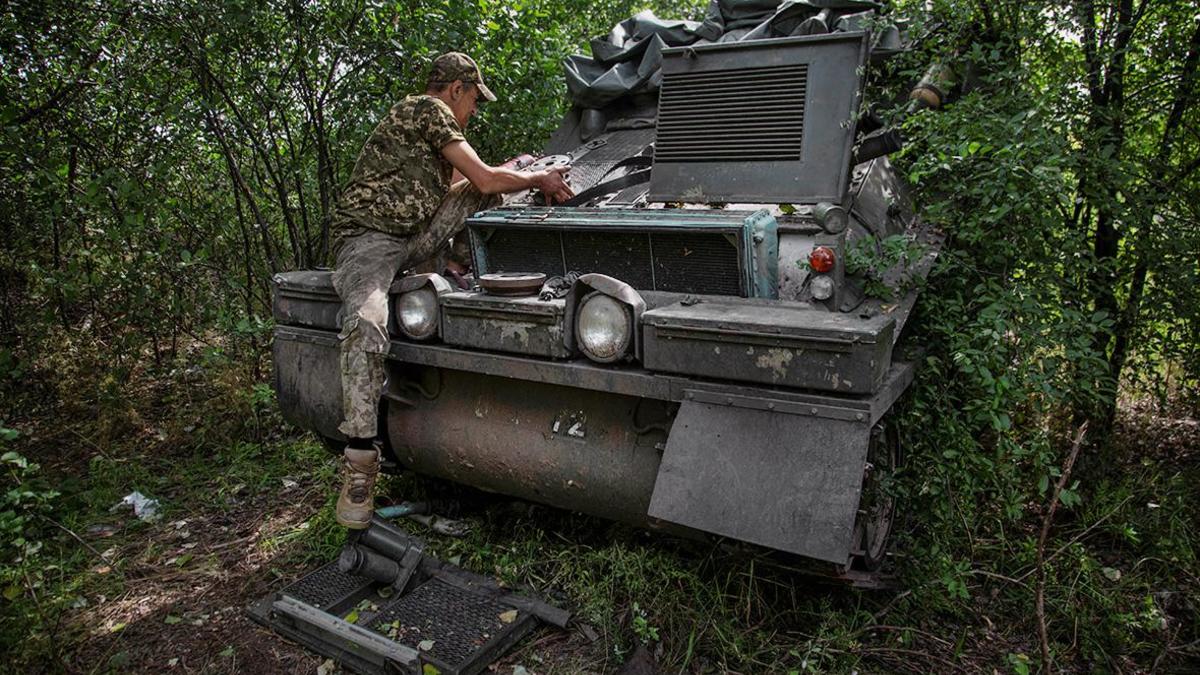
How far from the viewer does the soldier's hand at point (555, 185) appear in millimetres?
3707

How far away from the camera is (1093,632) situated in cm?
306

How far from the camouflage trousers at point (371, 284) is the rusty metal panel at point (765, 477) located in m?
1.36

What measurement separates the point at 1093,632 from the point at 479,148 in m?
4.98

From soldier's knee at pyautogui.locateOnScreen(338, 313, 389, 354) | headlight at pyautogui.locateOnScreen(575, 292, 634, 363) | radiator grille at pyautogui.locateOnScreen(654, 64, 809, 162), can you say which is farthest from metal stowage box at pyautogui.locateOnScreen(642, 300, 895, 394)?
soldier's knee at pyautogui.locateOnScreen(338, 313, 389, 354)

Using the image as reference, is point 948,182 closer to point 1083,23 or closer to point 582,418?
point 1083,23

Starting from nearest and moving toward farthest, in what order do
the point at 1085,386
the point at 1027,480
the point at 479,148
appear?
the point at 1085,386 → the point at 1027,480 → the point at 479,148

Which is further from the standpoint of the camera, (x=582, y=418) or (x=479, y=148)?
(x=479, y=148)

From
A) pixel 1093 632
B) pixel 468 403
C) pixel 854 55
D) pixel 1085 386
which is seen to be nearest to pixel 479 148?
pixel 468 403

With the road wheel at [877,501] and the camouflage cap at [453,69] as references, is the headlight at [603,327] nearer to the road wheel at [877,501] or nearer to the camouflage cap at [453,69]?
the road wheel at [877,501]

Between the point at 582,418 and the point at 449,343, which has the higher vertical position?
the point at 449,343

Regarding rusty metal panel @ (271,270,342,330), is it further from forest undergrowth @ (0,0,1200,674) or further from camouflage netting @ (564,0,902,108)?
camouflage netting @ (564,0,902,108)

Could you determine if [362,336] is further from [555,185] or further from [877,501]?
[877,501]

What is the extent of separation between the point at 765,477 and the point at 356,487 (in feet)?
5.76

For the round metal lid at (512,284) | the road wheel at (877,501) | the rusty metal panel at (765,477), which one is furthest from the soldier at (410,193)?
the road wheel at (877,501)
